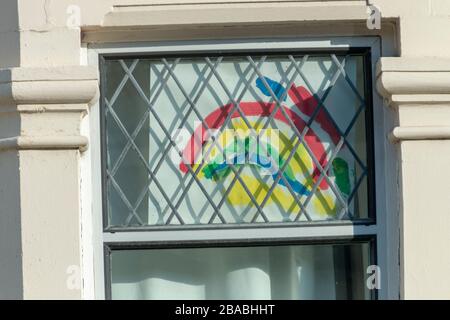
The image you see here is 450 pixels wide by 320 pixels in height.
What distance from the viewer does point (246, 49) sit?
15.3 feet

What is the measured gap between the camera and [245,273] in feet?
15.5

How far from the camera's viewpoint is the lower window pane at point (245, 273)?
4695 mm

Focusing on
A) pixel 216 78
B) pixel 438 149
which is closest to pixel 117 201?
pixel 216 78

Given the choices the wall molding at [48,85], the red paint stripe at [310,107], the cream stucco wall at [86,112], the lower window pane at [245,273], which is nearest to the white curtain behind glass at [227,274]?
the lower window pane at [245,273]

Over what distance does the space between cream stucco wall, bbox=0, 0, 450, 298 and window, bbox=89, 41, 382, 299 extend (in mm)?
182

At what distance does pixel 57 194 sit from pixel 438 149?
1740mm

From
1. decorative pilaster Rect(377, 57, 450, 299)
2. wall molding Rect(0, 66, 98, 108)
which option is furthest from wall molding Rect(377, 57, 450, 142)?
wall molding Rect(0, 66, 98, 108)

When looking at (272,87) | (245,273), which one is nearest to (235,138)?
(272,87)

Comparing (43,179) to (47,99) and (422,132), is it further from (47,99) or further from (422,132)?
(422,132)

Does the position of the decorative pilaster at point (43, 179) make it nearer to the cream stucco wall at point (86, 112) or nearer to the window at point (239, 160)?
the cream stucco wall at point (86, 112)

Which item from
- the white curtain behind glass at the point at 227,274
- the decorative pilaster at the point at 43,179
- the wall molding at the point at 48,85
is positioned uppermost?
the wall molding at the point at 48,85

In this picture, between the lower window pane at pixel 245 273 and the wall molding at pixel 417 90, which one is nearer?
the wall molding at pixel 417 90

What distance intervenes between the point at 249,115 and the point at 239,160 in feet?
0.73

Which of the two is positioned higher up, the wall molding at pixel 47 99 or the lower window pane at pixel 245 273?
the wall molding at pixel 47 99
